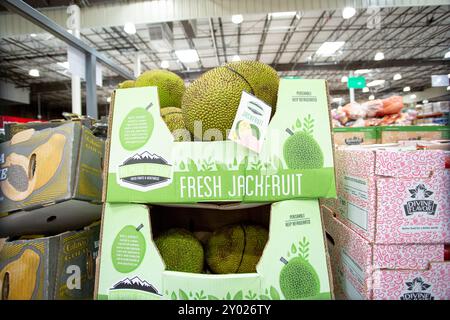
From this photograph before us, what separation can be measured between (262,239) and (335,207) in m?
0.31

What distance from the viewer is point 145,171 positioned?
2.41 ft

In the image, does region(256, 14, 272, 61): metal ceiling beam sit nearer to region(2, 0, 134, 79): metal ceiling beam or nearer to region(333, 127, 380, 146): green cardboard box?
region(333, 127, 380, 146): green cardboard box

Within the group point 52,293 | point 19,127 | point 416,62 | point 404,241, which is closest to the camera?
point 404,241

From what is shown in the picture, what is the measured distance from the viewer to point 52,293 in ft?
2.67

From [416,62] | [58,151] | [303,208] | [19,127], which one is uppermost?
[416,62]

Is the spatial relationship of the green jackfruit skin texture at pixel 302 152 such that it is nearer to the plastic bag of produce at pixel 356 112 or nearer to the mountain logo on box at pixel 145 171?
the mountain logo on box at pixel 145 171

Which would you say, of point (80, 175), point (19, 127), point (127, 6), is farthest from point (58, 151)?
point (127, 6)

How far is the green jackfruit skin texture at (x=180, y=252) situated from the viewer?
796 mm

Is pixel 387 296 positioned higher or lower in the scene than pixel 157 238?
lower

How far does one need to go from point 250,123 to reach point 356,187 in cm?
35

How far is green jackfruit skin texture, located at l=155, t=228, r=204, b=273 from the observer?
0.80 meters

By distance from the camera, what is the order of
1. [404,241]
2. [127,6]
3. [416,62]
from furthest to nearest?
[416,62]
[127,6]
[404,241]

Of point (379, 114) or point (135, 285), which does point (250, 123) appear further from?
point (379, 114)

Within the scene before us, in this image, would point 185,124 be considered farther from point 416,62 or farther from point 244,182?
point 416,62
